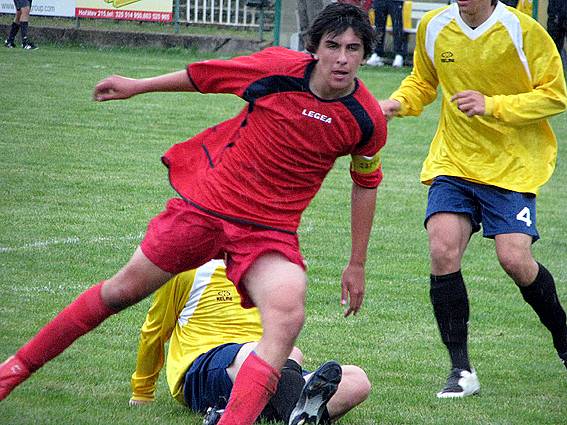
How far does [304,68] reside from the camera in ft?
15.0

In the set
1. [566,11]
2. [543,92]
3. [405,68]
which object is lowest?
[405,68]

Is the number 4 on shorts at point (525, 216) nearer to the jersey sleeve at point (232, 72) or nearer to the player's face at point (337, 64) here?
the player's face at point (337, 64)

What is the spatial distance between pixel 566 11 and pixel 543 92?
1526 centimetres

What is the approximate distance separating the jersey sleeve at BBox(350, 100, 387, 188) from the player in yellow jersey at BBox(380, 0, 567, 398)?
95cm

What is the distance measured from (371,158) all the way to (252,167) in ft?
1.77

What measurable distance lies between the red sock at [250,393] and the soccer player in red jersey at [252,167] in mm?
308

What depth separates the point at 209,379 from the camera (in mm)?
5023

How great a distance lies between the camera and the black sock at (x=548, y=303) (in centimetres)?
586

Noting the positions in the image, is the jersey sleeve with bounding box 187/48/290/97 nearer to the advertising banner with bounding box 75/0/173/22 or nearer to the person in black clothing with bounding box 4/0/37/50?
the person in black clothing with bounding box 4/0/37/50

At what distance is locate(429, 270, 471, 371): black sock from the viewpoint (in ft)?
19.2

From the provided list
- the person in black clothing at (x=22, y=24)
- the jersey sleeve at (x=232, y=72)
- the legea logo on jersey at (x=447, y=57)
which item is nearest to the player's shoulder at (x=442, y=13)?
the legea logo on jersey at (x=447, y=57)

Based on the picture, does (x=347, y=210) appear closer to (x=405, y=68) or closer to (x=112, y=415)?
(x=112, y=415)

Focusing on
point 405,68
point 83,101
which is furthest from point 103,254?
point 405,68

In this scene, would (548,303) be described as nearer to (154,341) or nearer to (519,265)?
(519,265)
